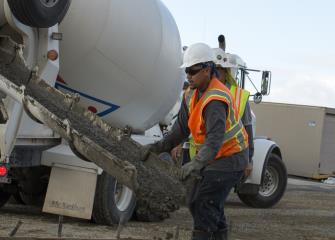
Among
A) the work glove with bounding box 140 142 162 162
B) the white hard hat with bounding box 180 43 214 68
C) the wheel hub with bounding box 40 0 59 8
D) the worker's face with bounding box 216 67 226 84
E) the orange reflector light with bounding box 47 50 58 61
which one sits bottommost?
the work glove with bounding box 140 142 162 162

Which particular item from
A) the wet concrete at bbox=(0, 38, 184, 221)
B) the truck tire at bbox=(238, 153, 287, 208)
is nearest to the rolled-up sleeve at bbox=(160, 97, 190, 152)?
the wet concrete at bbox=(0, 38, 184, 221)

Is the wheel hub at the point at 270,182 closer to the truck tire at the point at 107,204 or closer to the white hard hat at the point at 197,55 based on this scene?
the truck tire at the point at 107,204

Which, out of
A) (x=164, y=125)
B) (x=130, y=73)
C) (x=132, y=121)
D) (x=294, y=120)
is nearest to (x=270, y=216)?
(x=164, y=125)

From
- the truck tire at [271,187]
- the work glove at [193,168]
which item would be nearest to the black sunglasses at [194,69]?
the work glove at [193,168]

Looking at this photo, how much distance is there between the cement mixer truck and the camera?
5.50 m

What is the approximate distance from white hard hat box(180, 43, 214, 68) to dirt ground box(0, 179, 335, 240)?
1453 millimetres

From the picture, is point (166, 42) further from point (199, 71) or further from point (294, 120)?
point (294, 120)

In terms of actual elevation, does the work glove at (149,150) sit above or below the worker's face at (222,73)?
below

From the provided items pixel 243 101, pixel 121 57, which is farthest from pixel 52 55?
pixel 243 101

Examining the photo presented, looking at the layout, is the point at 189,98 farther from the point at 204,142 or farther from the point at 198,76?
the point at 204,142

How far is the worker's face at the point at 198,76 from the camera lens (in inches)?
205

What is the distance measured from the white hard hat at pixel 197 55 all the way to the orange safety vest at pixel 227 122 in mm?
175

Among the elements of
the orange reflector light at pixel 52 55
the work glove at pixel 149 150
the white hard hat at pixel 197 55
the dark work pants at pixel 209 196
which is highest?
the orange reflector light at pixel 52 55

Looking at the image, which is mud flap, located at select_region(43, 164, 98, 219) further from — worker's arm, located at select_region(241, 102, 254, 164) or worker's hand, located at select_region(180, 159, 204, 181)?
worker's hand, located at select_region(180, 159, 204, 181)
